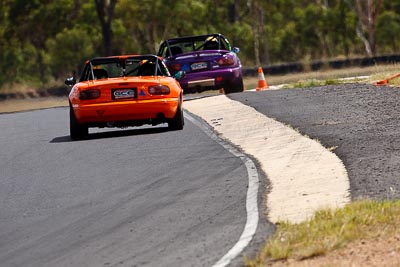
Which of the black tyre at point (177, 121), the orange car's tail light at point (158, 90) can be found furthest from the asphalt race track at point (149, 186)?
the orange car's tail light at point (158, 90)

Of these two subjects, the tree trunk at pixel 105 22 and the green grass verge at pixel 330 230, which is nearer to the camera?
the green grass verge at pixel 330 230

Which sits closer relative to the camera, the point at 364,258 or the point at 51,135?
the point at 364,258

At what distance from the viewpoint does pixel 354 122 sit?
55.4 feet

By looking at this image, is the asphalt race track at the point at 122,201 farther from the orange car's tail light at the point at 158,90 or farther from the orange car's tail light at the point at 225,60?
the orange car's tail light at the point at 225,60

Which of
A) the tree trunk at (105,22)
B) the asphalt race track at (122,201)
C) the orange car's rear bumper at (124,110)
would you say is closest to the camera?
the asphalt race track at (122,201)

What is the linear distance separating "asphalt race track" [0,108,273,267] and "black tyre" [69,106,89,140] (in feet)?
1.07

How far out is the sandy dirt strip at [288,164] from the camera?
32.4 feet

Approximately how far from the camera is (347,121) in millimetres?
17234

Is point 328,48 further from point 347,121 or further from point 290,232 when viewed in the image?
point 290,232

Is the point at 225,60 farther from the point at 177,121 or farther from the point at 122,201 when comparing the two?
the point at 122,201

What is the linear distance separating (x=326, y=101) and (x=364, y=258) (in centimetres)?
1415

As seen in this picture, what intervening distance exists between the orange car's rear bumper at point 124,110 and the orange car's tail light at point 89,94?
0.12 m

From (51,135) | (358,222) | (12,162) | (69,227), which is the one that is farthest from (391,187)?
(51,135)

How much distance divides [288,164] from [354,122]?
13.8ft
